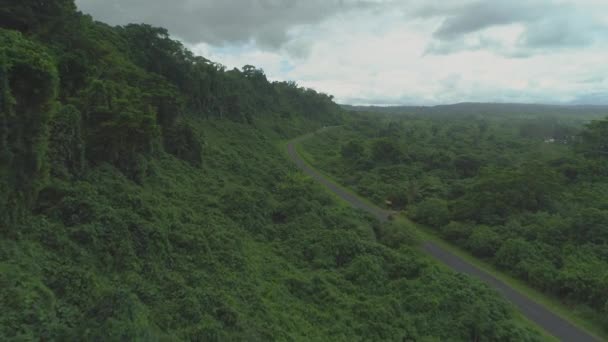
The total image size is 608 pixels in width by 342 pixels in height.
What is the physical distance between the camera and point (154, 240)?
1556cm

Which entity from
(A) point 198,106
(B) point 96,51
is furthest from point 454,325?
(A) point 198,106

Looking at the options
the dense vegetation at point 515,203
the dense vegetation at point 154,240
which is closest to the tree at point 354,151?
the dense vegetation at point 515,203

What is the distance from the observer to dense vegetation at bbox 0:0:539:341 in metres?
10.9

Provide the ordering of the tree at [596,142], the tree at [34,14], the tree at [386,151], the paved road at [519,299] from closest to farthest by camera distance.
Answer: the paved road at [519,299]
the tree at [34,14]
the tree at [596,142]
the tree at [386,151]

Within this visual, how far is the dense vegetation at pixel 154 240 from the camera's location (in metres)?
10.9

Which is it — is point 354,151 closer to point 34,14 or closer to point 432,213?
point 432,213

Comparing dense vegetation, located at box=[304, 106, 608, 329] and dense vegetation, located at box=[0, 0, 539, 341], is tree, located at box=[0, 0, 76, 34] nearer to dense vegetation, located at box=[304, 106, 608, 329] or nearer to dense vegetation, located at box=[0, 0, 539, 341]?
dense vegetation, located at box=[0, 0, 539, 341]

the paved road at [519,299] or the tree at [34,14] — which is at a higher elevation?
the tree at [34,14]

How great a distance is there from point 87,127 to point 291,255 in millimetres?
12874

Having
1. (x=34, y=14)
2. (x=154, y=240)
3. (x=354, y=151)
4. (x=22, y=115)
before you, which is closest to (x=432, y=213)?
(x=354, y=151)

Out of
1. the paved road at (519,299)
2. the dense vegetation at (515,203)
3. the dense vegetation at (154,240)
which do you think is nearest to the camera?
the dense vegetation at (154,240)

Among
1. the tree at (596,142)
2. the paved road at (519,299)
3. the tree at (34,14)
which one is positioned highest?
the tree at (34,14)

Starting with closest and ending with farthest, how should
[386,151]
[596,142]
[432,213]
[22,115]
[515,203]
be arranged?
[22,115] < [515,203] < [432,213] < [386,151] < [596,142]

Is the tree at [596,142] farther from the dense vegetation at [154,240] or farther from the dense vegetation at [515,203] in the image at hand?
the dense vegetation at [154,240]
